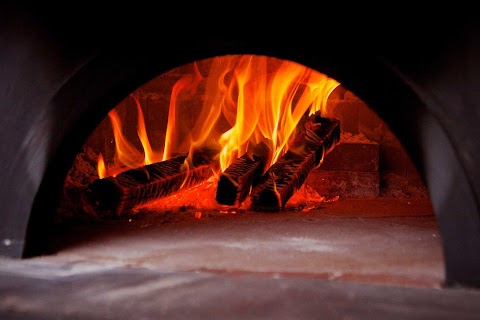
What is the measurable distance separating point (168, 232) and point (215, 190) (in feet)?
4.22

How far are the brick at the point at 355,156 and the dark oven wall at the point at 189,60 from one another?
2.50 metres

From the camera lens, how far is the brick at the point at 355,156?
16.0ft

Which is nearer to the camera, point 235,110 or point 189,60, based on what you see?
point 189,60

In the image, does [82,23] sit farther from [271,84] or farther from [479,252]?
[271,84]

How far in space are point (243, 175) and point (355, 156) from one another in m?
1.26

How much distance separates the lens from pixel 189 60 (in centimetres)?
263

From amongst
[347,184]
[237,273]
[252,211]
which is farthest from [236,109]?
[237,273]

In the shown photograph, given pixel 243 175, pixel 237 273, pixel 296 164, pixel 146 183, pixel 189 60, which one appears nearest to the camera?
pixel 237 273

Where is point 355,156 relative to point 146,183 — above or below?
above

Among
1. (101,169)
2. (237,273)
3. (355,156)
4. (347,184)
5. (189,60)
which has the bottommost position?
(237,273)

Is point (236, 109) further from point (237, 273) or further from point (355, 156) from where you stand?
point (237, 273)

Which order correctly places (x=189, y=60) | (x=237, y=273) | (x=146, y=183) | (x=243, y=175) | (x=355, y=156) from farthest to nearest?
1. (x=355, y=156)
2. (x=243, y=175)
3. (x=146, y=183)
4. (x=189, y=60)
5. (x=237, y=273)

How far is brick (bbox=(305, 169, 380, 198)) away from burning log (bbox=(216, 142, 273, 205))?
54cm

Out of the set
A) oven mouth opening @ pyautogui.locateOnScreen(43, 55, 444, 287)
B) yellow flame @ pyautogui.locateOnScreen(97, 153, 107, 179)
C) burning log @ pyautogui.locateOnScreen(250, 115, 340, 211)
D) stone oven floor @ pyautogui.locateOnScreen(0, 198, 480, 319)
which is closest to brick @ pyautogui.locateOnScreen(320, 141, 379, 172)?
oven mouth opening @ pyautogui.locateOnScreen(43, 55, 444, 287)
